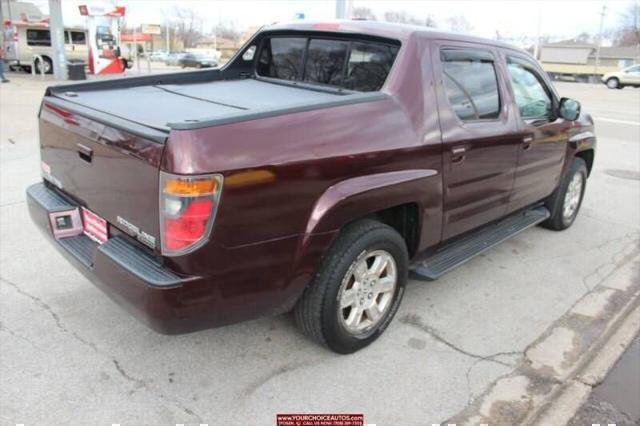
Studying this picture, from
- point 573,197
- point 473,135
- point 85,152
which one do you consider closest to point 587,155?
point 573,197

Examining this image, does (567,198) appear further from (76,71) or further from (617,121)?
(76,71)

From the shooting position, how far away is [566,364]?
3246 millimetres

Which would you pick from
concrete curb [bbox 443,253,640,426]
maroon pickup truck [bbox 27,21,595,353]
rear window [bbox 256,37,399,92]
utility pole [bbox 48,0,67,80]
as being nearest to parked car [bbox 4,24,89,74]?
utility pole [bbox 48,0,67,80]

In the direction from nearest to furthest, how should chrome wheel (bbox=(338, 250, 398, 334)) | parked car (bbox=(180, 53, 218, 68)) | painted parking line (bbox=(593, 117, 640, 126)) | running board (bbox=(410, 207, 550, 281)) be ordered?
chrome wheel (bbox=(338, 250, 398, 334)), running board (bbox=(410, 207, 550, 281)), painted parking line (bbox=(593, 117, 640, 126)), parked car (bbox=(180, 53, 218, 68))

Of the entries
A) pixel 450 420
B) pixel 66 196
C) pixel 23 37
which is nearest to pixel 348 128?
pixel 450 420

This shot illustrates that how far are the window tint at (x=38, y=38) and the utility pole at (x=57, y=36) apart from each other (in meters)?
5.70

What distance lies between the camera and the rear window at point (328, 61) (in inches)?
136

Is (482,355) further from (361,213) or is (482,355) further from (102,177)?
(102,177)

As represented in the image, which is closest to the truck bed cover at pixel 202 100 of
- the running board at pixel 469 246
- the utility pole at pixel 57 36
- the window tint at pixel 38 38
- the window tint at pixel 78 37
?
the running board at pixel 469 246

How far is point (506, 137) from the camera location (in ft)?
12.8

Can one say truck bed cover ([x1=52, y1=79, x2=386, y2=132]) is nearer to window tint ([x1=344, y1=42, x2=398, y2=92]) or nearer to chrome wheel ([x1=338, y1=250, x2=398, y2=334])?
window tint ([x1=344, y1=42, x2=398, y2=92])

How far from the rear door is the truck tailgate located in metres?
2.83

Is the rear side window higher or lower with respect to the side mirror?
higher

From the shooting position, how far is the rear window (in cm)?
346
